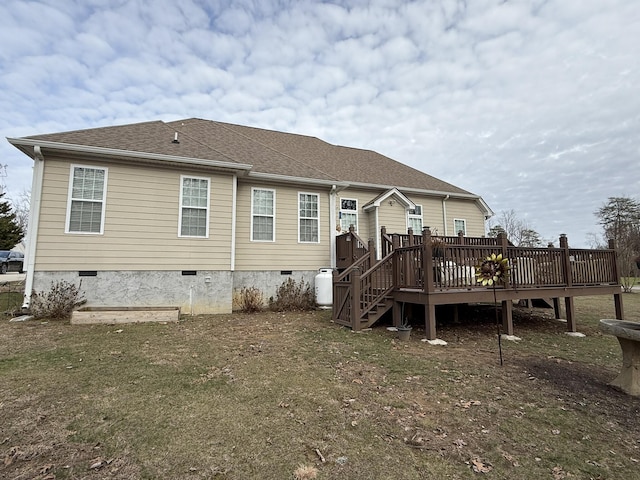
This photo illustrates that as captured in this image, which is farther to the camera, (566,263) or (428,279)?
(566,263)

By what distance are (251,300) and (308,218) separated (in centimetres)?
341

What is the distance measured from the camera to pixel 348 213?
12.5 meters

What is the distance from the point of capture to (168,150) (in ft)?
29.1

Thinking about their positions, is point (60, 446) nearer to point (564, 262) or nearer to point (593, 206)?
point (564, 262)

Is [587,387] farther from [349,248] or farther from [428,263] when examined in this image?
[349,248]

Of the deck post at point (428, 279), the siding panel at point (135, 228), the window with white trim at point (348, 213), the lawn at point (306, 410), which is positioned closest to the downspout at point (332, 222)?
the window with white trim at point (348, 213)

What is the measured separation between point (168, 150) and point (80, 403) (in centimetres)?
718

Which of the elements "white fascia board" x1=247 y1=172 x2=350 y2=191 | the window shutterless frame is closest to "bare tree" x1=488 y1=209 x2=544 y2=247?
the window shutterless frame

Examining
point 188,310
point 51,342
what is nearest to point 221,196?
point 188,310

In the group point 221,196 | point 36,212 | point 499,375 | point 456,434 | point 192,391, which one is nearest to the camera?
point 456,434

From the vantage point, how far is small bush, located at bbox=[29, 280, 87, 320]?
7.66 meters

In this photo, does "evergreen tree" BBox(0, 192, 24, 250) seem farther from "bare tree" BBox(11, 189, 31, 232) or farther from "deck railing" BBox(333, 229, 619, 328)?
"deck railing" BBox(333, 229, 619, 328)

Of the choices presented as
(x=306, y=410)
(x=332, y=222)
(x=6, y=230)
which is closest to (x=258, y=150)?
(x=332, y=222)

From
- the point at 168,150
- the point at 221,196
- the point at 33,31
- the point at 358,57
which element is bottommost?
the point at 221,196
